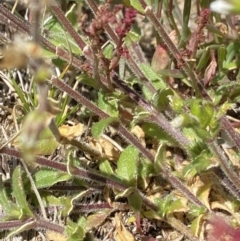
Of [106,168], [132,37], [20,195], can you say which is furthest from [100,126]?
[132,37]

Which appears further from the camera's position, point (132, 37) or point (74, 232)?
point (132, 37)

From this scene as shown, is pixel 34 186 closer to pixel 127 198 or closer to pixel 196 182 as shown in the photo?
pixel 127 198

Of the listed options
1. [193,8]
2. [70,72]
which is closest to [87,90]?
[70,72]

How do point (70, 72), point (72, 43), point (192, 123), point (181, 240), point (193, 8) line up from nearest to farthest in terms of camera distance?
1. point (192, 123)
2. point (181, 240)
3. point (72, 43)
4. point (70, 72)
5. point (193, 8)

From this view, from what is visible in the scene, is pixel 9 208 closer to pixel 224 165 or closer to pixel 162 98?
pixel 162 98

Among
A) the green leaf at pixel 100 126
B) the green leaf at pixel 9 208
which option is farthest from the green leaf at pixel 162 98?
the green leaf at pixel 9 208

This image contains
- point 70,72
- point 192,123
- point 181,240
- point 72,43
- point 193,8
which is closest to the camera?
point 192,123

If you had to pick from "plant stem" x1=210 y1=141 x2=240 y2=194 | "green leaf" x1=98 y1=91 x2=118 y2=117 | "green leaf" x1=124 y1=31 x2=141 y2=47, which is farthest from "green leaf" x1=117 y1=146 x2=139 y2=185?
"green leaf" x1=124 y1=31 x2=141 y2=47
